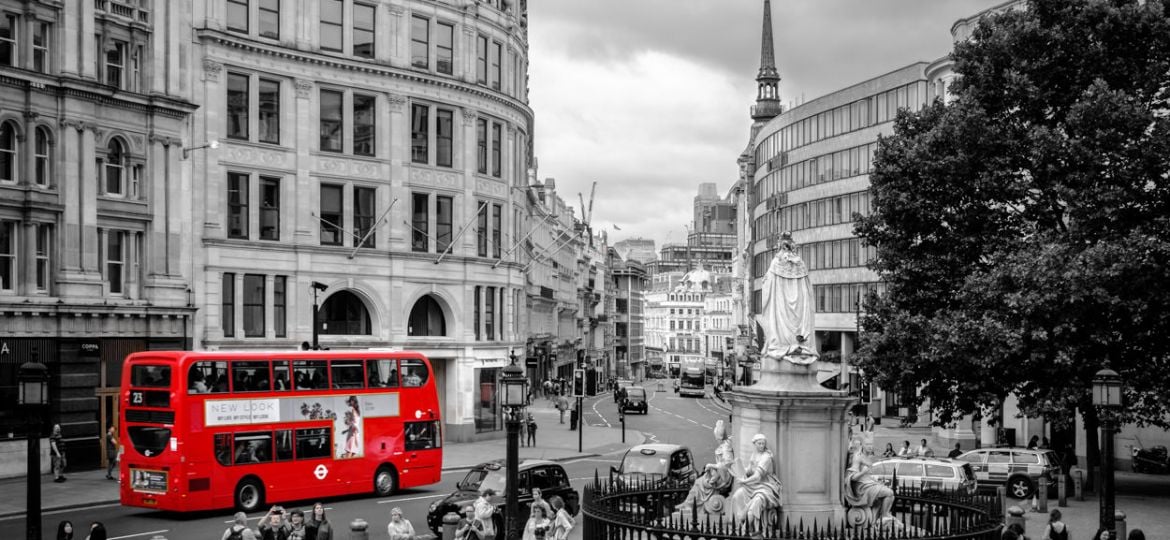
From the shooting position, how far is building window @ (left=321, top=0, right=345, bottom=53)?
46.5 meters

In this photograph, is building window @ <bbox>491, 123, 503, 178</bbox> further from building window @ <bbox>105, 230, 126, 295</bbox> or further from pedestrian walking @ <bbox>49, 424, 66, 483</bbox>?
pedestrian walking @ <bbox>49, 424, 66, 483</bbox>

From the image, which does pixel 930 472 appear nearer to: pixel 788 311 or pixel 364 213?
pixel 788 311

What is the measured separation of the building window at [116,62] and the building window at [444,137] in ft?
42.6

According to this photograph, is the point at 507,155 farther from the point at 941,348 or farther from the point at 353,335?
the point at 941,348

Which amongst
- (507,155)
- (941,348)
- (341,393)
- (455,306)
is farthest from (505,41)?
Answer: (941,348)

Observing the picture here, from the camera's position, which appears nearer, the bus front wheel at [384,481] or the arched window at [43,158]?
the bus front wheel at [384,481]

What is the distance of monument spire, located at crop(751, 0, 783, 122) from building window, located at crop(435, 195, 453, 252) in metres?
113

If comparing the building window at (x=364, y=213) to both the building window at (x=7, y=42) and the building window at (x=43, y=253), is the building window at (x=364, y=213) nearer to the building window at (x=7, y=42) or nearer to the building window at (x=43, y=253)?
the building window at (x=43, y=253)

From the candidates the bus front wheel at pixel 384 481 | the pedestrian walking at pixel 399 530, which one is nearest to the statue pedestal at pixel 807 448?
the pedestrian walking at pixel 399 530

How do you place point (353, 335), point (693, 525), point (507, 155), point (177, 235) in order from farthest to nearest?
point (507, 155) → point (353, 335) → point (177, 235) → point (693, 525)

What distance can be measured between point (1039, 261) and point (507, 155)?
28.3m

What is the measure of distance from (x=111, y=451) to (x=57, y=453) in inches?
99.5

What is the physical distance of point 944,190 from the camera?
102ft

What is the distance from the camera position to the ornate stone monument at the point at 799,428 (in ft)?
57.9
